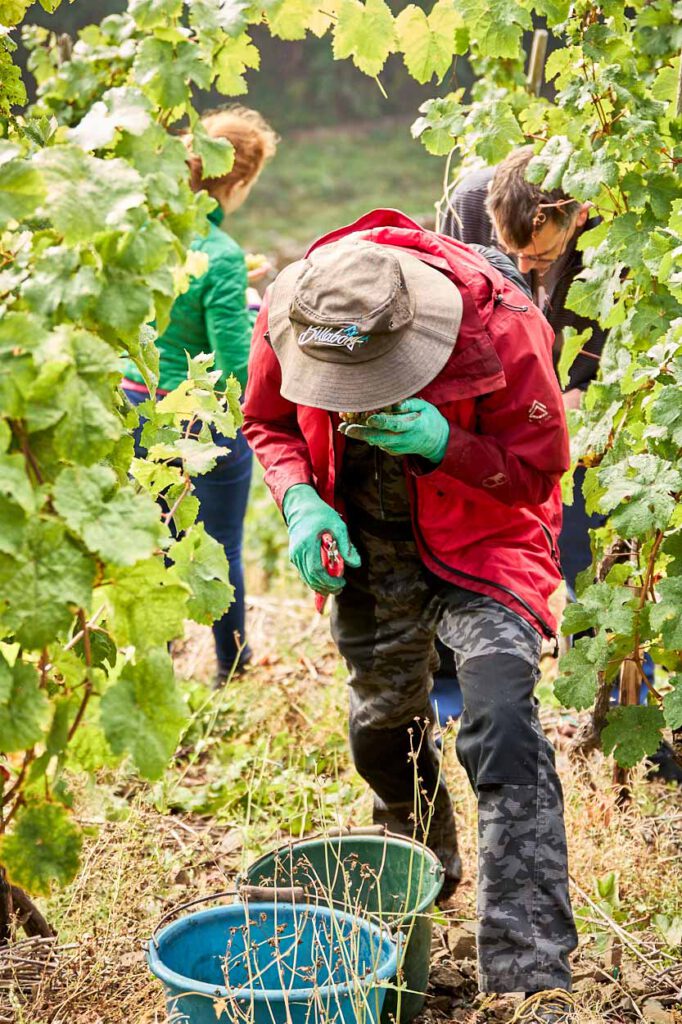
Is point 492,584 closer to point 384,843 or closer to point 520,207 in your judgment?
point 384,843

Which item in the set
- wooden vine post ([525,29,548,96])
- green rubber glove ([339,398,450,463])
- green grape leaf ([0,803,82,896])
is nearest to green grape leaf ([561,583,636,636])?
green rubber glove ([339,398,450,463])

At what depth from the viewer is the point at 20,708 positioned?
66.6 inches

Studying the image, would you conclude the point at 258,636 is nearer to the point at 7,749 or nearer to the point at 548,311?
the point at 548,311

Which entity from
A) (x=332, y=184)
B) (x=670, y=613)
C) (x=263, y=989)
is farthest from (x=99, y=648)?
(x=332, y=184)

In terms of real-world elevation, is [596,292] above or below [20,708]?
below

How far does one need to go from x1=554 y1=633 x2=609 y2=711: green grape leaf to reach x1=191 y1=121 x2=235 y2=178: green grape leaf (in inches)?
60.2

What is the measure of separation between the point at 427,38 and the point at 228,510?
192cm

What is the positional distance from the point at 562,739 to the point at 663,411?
1817mm

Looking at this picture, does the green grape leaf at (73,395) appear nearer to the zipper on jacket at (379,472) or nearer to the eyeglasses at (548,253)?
the zipper on jacket at (379,472)

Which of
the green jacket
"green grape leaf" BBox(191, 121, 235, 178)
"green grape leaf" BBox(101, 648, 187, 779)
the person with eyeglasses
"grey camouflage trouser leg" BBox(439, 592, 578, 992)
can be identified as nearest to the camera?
"green grape leaf" BBox(101, 648, 187, 779)

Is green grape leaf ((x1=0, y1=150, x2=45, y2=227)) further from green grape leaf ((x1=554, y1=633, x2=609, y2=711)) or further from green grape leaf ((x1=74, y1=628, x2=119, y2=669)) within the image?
green grape leaf ((x1=554, y1=633, x2=609, y2=711))

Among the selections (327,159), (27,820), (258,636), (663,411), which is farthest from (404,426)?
(327,159)

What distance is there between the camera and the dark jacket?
12.6ft

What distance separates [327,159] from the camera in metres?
19.4
